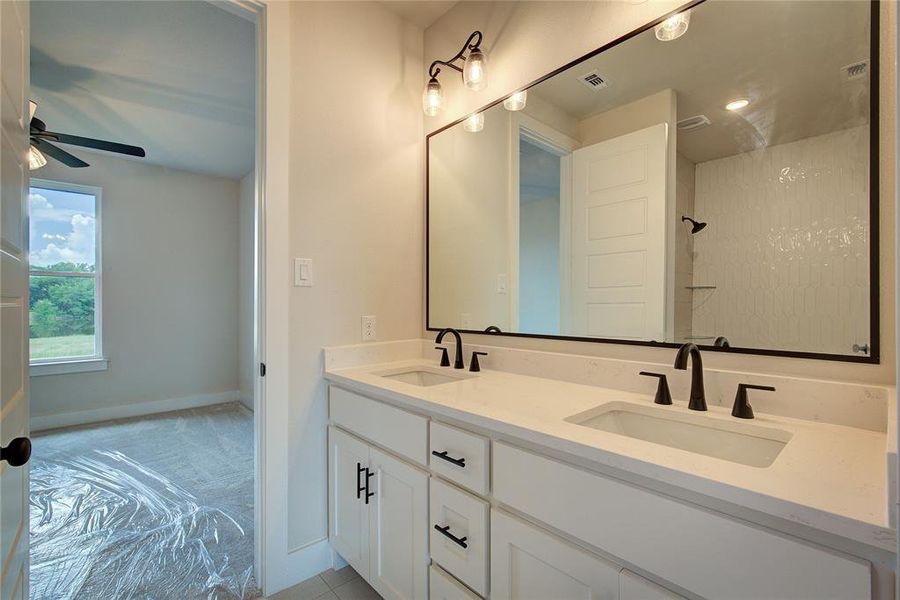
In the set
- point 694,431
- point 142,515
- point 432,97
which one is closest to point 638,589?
point 694,431

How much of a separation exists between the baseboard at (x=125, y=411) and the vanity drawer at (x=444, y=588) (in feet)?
13.9

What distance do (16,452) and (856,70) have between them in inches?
74.2

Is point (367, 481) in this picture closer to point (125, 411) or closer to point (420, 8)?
point (420, 8)

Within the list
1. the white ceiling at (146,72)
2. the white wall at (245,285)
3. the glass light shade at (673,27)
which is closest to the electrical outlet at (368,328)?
the glass light shade at (673,27)

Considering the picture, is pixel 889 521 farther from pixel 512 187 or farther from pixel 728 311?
pixel 512 187

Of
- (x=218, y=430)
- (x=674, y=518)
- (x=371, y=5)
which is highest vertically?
(x=371, y=5)

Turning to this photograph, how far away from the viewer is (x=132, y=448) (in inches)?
124

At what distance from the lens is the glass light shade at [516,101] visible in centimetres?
165

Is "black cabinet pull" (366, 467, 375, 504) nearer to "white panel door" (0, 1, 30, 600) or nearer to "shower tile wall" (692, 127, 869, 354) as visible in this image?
"white panel door" (0, 1, 30, 600)

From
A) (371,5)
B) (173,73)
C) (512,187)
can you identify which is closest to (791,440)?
(512,187)

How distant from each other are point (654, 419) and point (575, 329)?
0.44 meters

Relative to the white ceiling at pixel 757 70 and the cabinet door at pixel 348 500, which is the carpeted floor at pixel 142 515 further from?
the white ceiling at pixel 757 70

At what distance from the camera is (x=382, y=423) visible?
1.38 m

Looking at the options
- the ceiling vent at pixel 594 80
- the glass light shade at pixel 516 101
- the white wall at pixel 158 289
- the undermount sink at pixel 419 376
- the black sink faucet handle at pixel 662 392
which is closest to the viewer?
the black sink faucet handle at pixel 662 392
